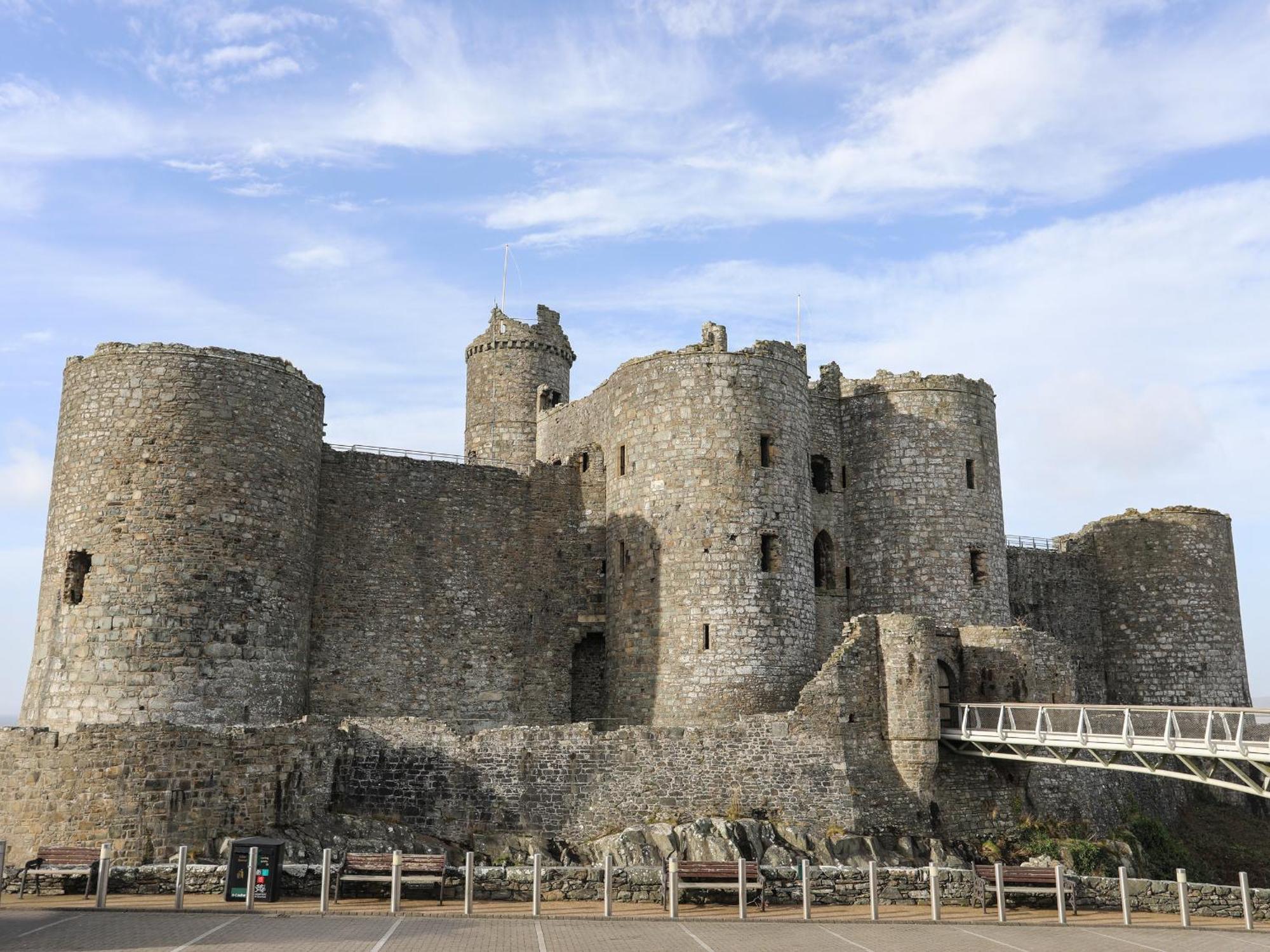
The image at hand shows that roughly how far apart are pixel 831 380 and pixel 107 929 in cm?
2323

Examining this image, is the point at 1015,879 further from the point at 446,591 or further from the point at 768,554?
the point at 446,591

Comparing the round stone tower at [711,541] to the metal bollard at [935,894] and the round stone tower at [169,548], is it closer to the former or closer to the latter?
the metal bollard at [935,894]

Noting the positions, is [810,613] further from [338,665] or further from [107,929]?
[107,929]

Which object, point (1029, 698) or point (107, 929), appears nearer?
point (107, 929)

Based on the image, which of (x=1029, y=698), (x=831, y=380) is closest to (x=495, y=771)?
(x=1029, y=698)

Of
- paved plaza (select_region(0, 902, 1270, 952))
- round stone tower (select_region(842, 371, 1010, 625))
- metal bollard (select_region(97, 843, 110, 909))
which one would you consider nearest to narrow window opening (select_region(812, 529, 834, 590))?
round stone tower (select_region(842, 371, 1010, 625))

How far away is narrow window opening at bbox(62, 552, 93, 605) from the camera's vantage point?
916 inches

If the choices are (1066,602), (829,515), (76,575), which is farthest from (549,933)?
(1066,602)

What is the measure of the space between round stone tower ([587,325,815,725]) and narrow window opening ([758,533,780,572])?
3 cm

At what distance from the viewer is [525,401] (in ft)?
137

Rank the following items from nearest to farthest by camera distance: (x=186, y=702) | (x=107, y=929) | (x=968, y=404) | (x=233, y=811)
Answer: (x=107, y=929) < (x=233, y=811) < (x=186, y=702) < (x=968, y=404)

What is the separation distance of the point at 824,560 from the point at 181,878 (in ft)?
62.7

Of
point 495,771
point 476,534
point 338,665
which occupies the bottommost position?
point 495,771

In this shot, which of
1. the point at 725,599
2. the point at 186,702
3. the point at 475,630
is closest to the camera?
the point at 186,702
